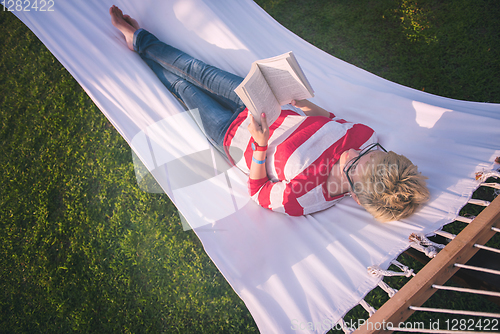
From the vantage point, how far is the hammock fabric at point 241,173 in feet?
4.08

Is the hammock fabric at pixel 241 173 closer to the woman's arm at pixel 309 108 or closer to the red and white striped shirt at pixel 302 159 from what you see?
the red and white striped shirt at pixel 302 159

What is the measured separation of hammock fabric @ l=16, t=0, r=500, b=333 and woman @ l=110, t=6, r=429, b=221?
0.14 meters

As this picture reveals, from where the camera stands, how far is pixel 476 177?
1278mm

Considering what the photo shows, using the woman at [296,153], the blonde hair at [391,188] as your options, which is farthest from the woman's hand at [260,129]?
the blonde hair at [391,188]

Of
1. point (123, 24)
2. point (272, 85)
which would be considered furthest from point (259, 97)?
point (123, 24)

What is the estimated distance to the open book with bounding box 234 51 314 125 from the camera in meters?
1.10

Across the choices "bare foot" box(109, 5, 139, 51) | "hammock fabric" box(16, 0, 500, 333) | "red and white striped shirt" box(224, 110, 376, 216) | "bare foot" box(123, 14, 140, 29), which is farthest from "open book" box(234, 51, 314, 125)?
"bare foot" box(123, 14, 140, 29)

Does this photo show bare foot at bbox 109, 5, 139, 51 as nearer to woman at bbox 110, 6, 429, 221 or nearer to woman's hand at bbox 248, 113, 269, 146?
woman at bbox 110, 6, 429, 221

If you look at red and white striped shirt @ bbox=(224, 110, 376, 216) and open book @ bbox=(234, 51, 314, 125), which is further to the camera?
red and white striped shirt @ bbox=(224, 110, 376, 216)

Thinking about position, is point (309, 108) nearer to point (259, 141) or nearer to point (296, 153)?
point (296, 153)

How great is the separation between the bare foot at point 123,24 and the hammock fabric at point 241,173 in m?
0.07
